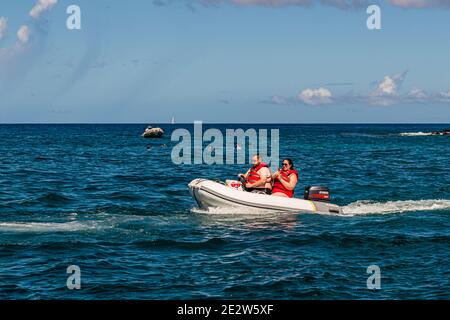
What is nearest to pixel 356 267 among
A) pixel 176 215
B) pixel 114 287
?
pixel 114 287

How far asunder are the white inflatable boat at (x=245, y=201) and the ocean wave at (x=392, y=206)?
1.60 m

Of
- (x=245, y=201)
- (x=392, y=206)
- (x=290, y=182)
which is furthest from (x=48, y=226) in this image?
(x=392, y=206)

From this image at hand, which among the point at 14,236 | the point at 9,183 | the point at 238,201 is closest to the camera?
the point at 14,236

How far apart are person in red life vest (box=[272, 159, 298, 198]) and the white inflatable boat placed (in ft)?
1.27

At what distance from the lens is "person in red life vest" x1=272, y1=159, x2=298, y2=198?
61.1 feet

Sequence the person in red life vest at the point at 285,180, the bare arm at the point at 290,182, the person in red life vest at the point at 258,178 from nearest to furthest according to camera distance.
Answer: the person in red life vest at the point at 285,180
the bare arm at the point at 290,182
the person in red life vest at the point at 258,178

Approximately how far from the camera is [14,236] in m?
15.5

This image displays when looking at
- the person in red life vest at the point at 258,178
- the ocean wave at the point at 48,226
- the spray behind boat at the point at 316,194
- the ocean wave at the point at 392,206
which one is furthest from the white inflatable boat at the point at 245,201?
the ocean wave at the point at 48,226

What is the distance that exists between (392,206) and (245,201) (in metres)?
5.97

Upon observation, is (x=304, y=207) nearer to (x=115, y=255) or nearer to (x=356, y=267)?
(x=356, y=267)

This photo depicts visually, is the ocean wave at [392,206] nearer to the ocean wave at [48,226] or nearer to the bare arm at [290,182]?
the bare arm at [290,182]

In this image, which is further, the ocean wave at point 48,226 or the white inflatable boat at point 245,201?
the white inflatable boat at point 245,201

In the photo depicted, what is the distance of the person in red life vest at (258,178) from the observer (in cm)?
1911
